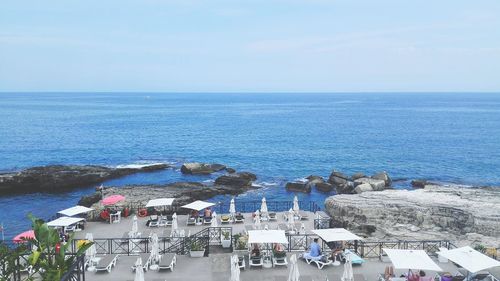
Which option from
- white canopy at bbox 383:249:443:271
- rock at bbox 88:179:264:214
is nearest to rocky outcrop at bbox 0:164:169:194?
rock at bbox 88:179:264:214

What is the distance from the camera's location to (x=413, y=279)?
18.2 meters

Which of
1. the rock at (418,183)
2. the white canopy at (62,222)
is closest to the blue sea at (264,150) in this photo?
the rock at (418,183)

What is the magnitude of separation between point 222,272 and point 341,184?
119 feet

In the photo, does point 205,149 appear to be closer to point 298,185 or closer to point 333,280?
point 298,185

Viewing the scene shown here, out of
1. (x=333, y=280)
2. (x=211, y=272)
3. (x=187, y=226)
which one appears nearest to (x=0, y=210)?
(x=187, y=226)

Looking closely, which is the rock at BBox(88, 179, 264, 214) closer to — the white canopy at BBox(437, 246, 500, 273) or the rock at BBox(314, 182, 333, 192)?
the rock at BBox(314, 182, 333, 192)

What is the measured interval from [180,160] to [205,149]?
13838 mm

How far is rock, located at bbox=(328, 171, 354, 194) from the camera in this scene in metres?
51.8

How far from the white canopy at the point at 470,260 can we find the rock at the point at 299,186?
33.7 metres

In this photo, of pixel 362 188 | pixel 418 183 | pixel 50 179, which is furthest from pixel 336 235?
pixel 50 179

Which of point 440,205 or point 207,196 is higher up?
point 440,205

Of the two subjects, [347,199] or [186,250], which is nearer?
[186,250]

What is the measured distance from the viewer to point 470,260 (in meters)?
18.2

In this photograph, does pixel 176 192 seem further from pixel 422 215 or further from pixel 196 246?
pixel 422 215
